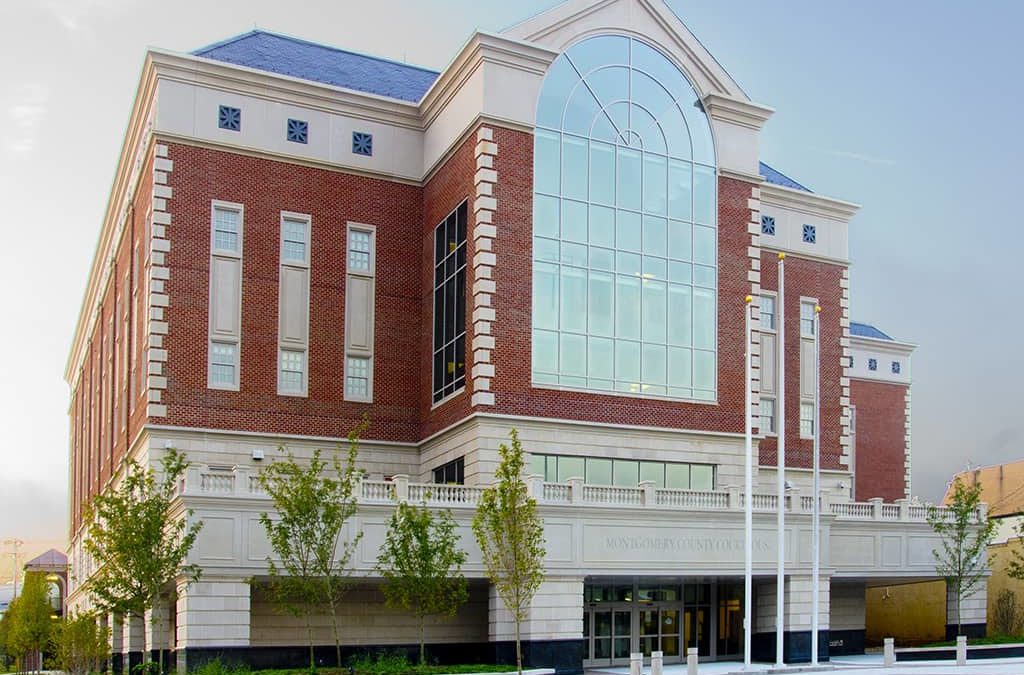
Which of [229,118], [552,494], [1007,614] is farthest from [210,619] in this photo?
[1007,614]

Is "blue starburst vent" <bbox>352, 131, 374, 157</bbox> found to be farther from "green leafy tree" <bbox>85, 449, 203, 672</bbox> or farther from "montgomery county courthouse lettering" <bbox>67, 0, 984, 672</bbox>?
"green leafy tree" <bbox>85, 449, 203, 672</bbox>

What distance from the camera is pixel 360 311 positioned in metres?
45.7

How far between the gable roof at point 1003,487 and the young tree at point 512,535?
38.7 m

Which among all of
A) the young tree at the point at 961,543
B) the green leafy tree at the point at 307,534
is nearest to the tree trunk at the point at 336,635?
the green leafy tree at the point at 307,534

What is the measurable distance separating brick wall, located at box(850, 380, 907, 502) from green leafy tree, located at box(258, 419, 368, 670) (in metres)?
33.4

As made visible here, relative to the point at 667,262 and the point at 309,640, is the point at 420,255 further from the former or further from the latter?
the point at 309,640

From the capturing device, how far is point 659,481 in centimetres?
4381

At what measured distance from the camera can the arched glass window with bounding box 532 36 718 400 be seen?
43.2m

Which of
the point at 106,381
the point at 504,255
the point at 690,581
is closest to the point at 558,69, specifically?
the point at 504,255

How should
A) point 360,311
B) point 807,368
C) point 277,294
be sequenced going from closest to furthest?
1. point 277,294
2. point 360,311
3. point 807,368

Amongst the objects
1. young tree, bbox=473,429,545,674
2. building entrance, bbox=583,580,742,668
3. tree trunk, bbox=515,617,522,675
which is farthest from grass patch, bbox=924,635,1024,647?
young tree, bbox=473,429,545,674

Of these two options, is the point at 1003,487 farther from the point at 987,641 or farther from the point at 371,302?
the point at 371,302

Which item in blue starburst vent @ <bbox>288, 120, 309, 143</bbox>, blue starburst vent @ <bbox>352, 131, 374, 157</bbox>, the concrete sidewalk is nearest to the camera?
the concrete sidewalk

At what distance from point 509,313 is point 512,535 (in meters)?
8.61
